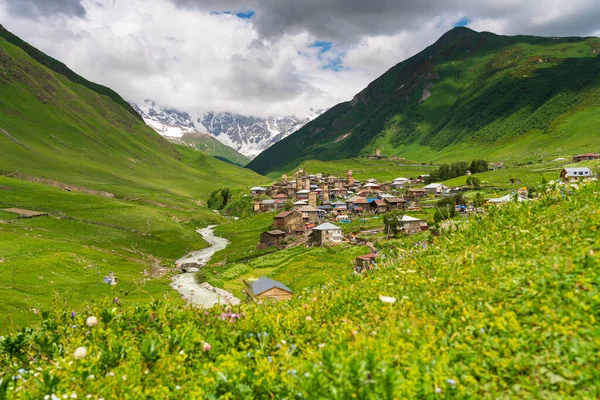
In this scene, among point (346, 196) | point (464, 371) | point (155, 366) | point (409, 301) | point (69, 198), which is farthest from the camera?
point (346, 196)

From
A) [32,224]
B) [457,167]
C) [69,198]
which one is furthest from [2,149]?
[457,167]

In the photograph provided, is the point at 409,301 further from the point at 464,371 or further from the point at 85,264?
the point at 85,264

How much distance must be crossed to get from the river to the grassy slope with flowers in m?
22.7

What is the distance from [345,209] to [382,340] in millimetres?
123090

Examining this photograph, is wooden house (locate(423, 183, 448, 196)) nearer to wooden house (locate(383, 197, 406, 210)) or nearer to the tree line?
wooden house (locate(383, 197, 406, 210))

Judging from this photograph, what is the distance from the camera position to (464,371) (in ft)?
19.2

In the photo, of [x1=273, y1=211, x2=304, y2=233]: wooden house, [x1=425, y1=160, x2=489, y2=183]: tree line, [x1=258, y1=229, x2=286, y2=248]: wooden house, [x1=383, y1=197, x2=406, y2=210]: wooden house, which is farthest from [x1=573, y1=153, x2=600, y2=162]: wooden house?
[x1=258, y1=229, x2=286, y2=248]: wooden house

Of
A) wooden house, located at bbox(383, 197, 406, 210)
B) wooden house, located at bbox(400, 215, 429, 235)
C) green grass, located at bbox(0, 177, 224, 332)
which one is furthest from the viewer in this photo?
wooden house, located at bbox(383, 197, 406, 210)

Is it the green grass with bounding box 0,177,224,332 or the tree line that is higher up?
the tree line

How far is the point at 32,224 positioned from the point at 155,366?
4225 inches

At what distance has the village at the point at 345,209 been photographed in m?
77.8

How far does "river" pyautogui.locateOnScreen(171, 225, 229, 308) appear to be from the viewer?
182 ft

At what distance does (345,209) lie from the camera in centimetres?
12888

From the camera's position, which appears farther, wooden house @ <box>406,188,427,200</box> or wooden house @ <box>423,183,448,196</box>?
wooden house @ <box>423,183,448,196</box>
